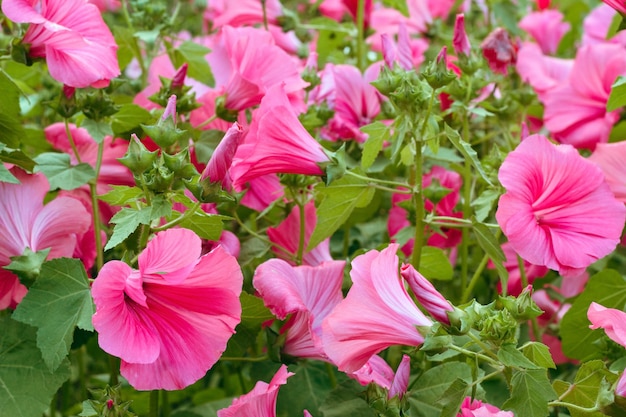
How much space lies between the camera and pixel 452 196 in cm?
123

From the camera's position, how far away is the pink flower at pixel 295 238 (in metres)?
1.08

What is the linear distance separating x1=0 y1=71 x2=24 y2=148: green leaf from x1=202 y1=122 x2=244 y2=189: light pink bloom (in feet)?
0.97

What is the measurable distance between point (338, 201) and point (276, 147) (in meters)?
0.11

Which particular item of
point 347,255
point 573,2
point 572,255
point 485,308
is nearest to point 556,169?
point 572,255

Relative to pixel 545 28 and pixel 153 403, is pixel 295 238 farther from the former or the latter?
pixel 545 28

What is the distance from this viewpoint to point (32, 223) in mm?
976

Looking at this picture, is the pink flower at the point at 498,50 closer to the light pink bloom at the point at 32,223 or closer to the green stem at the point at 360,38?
the green stem at the point at 360,38

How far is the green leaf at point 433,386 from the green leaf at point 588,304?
22 centimetres

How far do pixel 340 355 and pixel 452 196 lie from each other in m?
0.47

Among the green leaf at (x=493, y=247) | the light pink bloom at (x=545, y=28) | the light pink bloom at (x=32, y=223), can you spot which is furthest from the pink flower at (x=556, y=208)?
the light pink bloom at (x=545, y=28)

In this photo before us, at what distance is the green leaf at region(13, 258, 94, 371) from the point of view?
843 mm

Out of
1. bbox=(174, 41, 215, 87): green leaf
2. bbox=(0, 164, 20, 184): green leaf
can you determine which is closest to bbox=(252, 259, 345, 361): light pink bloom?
bbox=(0, 164, 20, 184): green leaf

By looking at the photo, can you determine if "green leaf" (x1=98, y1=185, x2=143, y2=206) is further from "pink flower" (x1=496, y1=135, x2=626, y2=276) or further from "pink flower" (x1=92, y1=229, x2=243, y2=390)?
"pink flower" (x1=496, y1=135, x2=626, y2=276)

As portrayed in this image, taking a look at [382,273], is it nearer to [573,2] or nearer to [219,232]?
[219,232]
